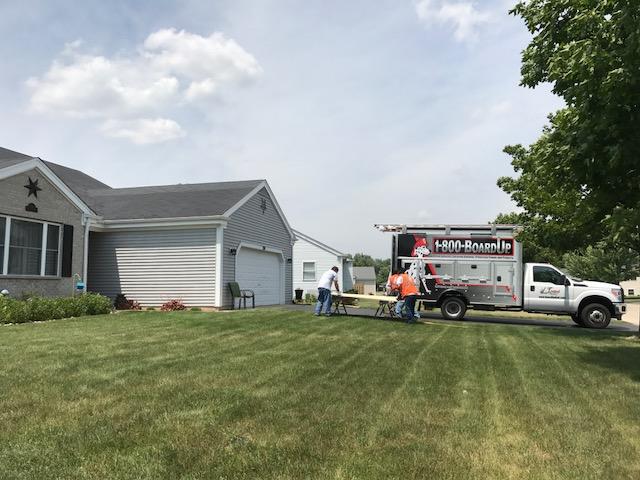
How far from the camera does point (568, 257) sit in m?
46.2

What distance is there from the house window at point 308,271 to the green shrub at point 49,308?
820 inches

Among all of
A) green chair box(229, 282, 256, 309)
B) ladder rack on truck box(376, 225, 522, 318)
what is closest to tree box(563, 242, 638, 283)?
ladder rack on truck box(376, 225, 522, 318)

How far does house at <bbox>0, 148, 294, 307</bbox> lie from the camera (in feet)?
47.6

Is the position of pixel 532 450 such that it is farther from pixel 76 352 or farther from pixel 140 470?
pixel 76 352

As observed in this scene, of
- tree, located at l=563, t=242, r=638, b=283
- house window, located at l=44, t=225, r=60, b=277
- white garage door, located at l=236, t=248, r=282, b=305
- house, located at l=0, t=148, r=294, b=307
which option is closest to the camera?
house, located at l=0, t=148, r=294, b=307

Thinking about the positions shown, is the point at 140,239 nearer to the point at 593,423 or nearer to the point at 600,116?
the point at 600,116

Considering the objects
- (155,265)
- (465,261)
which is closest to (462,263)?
(465,261)

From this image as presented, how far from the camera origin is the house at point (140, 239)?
14.5m

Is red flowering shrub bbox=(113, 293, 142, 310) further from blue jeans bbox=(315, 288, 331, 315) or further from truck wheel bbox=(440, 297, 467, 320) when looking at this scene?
truck wheel bbox=(440, 297, 467, 320)

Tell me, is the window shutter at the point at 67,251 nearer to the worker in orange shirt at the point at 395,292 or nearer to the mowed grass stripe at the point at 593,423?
the worker in orange shirt at the point at 395,292

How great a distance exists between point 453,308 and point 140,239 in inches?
440

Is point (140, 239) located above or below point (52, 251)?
above

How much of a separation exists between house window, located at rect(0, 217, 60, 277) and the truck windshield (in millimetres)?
15388

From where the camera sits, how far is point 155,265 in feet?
58.7
